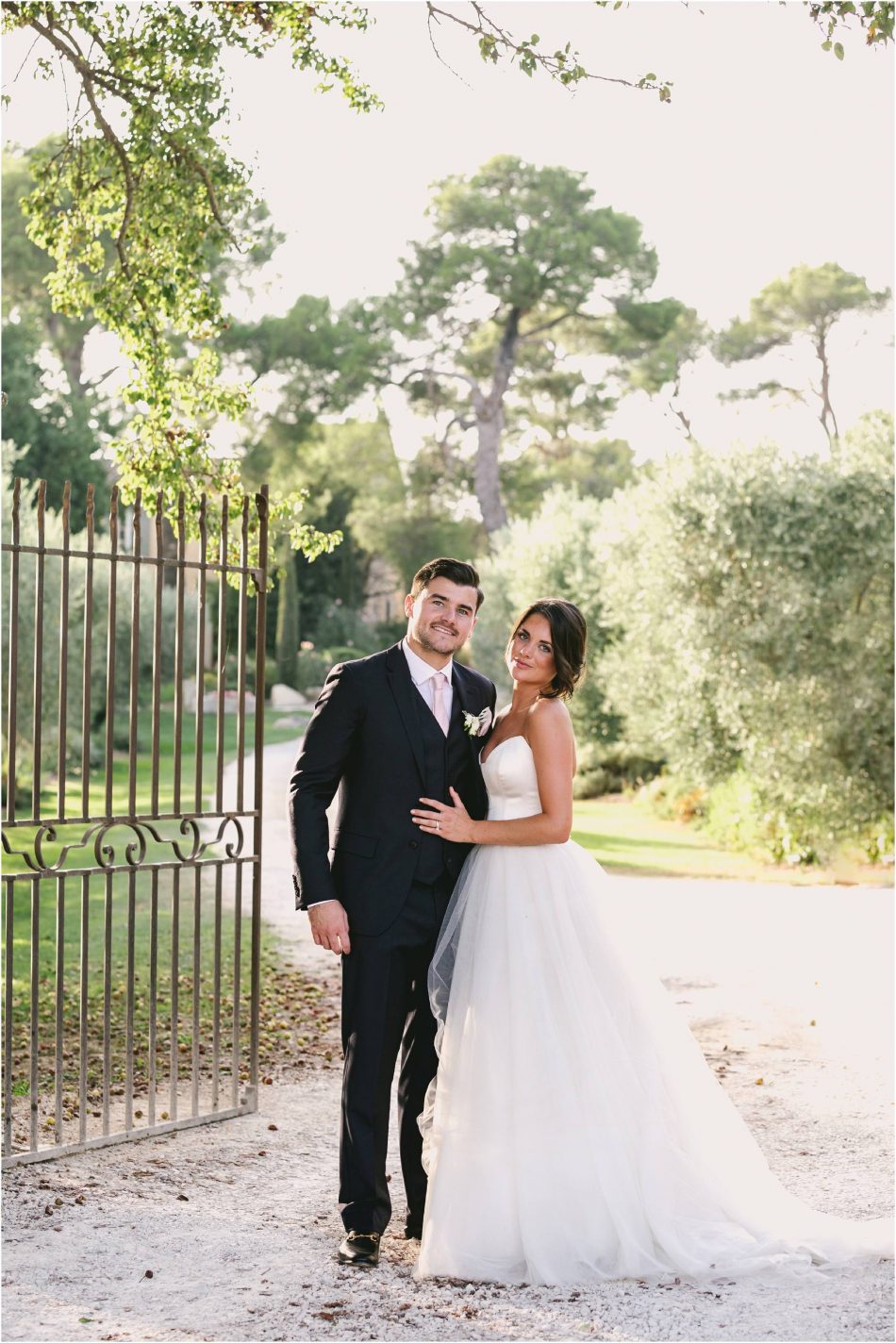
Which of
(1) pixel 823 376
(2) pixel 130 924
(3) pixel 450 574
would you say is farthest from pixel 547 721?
A: (1) pixel 823 376

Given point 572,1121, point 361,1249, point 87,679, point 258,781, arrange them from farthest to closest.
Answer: point 258,781
point 87,679
point 361,1249
point 572,1121

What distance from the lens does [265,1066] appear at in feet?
24.6

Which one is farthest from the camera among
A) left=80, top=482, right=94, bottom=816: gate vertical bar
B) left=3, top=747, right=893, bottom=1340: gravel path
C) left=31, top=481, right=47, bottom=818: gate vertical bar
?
left=80, top=482, right=94, bottom=816: gate vertical bar

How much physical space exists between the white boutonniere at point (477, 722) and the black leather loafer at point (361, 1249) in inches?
65.4

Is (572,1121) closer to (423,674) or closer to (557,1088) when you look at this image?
(557,1088)

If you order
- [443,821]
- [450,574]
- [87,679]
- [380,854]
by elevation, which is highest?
[450,574]

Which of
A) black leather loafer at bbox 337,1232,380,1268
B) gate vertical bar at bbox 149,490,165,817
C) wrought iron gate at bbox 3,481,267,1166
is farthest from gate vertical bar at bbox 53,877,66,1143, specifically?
black leather loafer at bbox 337,1232,380,1268

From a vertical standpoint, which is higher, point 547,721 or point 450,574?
point 450,574

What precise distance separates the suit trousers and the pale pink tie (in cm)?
54

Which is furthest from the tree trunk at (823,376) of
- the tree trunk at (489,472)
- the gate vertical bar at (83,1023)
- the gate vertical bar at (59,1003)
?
the gate vertical bar at (59,1003)

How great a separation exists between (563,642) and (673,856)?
13282 mm

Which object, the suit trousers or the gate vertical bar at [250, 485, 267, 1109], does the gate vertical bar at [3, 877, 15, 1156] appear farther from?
the suit trousers

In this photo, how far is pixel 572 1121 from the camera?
4.40m

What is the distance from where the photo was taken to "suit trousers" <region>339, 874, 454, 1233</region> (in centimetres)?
455
